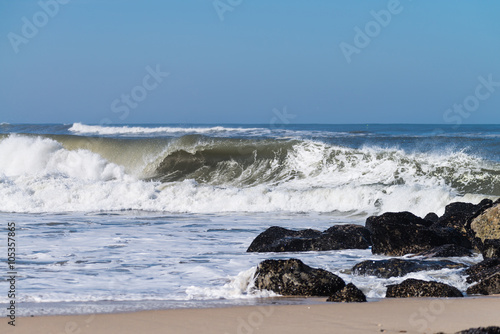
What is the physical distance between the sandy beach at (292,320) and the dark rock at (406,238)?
120 inches

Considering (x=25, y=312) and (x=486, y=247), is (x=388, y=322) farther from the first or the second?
(x=486, y=247)

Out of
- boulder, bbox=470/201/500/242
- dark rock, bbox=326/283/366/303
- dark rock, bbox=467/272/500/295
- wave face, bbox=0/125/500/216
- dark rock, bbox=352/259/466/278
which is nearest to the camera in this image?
dark rock, bbox=326/283/366/303

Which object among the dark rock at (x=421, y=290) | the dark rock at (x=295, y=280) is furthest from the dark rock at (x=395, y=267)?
the dark rock at (x=295, y=280)

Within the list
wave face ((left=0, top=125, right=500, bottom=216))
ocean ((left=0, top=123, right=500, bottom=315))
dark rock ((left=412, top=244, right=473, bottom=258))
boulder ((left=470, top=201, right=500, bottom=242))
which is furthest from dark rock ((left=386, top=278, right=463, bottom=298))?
wave face ((left=0, top=125, right=500, bottom=216))

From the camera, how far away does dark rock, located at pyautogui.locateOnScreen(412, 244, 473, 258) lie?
28.1 feet

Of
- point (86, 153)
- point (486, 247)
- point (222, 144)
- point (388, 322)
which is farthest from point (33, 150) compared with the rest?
point (388, 322)

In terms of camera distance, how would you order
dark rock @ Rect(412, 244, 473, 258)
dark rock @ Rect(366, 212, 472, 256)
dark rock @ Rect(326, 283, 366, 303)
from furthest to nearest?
1. dark rock @ Rect(366, 212, 472, 256)
2. dark rock @ Rect(412, 244, 473, 258)
3. dark rock @ Rect(326, 283, 366, 303)

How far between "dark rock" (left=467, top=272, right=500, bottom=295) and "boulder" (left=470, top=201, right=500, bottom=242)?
2.28 m

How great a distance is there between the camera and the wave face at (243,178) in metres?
17.0

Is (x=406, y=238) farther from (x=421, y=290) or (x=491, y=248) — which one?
(x=421, y=290)

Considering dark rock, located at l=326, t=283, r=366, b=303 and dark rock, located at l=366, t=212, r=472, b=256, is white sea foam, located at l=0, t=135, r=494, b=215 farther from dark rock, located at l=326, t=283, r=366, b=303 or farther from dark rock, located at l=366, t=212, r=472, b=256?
dark rock, located at l=326, t=283, r=366, b=303

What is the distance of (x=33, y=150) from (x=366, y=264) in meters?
19.9

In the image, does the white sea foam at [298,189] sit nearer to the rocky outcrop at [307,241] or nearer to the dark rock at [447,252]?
the rocky outcrop at [307,241]

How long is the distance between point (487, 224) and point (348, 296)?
3571 mm
